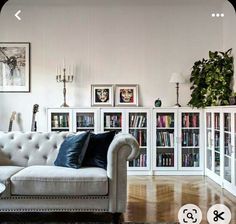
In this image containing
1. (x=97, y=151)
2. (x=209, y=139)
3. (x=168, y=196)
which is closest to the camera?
(x=97, y=151)

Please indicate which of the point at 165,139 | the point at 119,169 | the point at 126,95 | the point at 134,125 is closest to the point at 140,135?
the point at 134,125

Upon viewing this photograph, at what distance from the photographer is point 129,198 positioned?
4336 millimetres

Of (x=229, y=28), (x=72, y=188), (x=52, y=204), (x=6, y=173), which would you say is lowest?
(x=52, y=204)

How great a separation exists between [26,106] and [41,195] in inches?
127

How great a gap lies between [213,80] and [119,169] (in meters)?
3.01

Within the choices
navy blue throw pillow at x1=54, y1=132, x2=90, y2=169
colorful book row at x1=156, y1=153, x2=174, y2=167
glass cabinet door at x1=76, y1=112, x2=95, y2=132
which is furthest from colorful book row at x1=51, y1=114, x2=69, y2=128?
navy blue throw pillow at x1=54, y1=132, x2=90, y2=169

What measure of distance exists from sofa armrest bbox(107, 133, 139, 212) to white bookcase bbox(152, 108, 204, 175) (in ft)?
8.61

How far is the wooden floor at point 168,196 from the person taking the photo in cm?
365

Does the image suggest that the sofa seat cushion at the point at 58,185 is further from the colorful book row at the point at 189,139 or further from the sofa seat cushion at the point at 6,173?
the colorful book row at the point at 189,139

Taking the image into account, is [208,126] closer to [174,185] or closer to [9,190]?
[174,185]

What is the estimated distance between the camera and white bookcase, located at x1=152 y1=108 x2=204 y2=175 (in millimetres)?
5996

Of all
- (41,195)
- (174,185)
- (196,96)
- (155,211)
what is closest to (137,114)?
(196,96)

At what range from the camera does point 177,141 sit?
6.00 meters

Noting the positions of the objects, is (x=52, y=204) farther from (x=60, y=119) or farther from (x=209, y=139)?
(x=209, y=139)
